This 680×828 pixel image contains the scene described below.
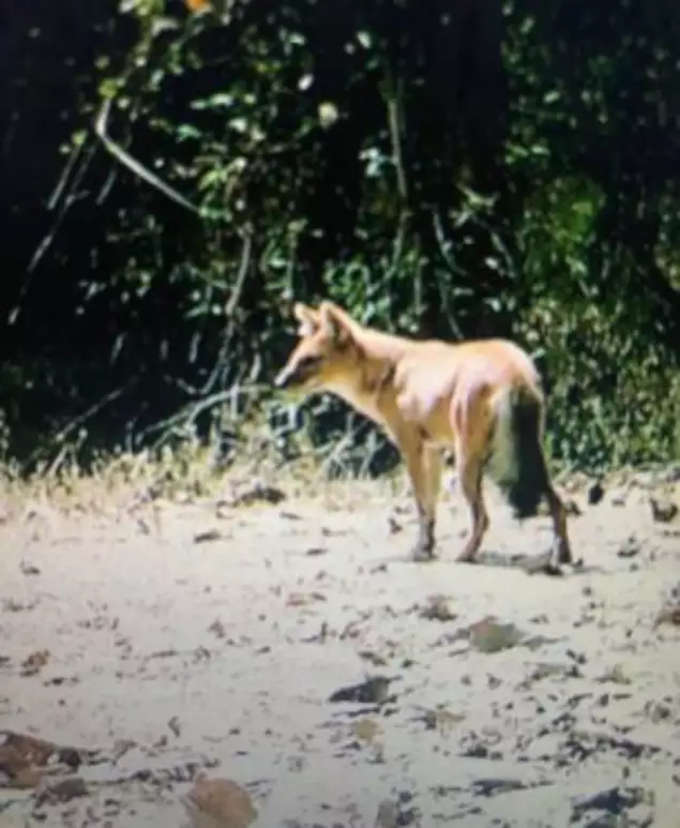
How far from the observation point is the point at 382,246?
6.02 feet

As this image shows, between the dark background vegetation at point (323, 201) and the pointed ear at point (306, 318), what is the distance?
0.05 ft

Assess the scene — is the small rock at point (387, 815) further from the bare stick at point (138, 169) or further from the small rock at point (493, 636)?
the bare stick at point (138, 169)

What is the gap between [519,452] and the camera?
1.82 m

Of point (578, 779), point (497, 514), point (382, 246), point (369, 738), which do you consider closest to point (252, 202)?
point (382, 246)

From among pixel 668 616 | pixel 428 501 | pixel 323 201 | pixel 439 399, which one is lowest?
pixel 668 616

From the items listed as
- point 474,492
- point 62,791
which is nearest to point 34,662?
point 62,791

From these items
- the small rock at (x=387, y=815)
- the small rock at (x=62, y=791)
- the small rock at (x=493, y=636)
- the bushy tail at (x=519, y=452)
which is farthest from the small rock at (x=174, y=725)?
the bushy tail at (x=519, y=452)

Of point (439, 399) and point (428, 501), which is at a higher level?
point (439, 399)

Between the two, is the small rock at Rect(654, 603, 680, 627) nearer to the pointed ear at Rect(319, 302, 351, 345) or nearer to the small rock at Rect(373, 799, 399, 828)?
the small rock at Rect(373, 799, 399, 828)

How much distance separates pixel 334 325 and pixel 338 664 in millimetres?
376

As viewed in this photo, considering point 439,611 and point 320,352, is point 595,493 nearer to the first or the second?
point 439,611

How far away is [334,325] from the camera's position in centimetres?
182

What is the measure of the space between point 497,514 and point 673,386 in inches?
9.7

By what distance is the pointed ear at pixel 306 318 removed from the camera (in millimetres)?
1820
